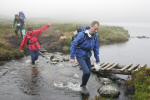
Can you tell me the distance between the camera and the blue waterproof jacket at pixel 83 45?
1305 cm

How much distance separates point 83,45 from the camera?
43.5 ft

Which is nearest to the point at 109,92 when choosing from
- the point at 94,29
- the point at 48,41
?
the point at 94,29

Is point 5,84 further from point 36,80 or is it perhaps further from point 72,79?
point 72,79

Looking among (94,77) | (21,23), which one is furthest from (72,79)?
(21,23)

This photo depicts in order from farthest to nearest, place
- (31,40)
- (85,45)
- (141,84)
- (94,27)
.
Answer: (31,40)
(141,84)
(85,45)
(94,27)

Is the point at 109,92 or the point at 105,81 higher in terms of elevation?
the point at 109,92

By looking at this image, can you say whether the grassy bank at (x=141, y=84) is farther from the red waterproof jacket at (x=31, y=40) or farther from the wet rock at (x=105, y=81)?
the red waterproof jacket at (x=31, y=40)

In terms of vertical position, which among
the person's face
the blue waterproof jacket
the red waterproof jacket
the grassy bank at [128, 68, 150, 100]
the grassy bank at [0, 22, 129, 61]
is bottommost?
the grassy bank at [0, 22, 129, 61]

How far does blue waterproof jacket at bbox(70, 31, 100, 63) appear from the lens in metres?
13.0

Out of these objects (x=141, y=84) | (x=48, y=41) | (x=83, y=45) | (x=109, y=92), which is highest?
(x=83, y=45)

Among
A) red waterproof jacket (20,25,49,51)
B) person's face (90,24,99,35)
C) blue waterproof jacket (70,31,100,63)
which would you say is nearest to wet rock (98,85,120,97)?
blue waterproof jacket (70,31,100,63)

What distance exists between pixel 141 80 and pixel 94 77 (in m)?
3.78

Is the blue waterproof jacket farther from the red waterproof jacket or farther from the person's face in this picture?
the red waterproof jacket

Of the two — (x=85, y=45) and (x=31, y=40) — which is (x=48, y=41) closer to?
(x=31, y=40)
